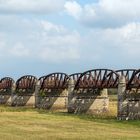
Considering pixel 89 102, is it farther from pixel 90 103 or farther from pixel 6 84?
pixel 6 84

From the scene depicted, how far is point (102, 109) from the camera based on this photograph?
270 feet

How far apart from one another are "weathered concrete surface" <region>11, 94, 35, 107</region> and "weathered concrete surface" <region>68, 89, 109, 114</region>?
85.9 ft

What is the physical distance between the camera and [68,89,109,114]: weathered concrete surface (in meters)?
82.6

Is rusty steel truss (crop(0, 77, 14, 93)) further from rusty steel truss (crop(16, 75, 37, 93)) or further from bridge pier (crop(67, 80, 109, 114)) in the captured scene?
bridge pier (crop(67, 80, 109, 114))

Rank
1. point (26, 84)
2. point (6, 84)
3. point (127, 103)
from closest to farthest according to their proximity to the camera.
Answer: point (127, 103) < point (26, 84) < point (6, 84)

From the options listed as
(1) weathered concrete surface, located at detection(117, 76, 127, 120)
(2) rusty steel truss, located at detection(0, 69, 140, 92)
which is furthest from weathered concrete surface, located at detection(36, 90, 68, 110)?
(1) weathered concrete surface, located at detection(117, 76, 127, 120)

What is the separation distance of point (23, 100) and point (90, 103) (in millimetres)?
32696

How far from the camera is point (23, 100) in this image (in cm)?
11256

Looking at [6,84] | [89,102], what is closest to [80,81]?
[89,102]

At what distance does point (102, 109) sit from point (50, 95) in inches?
834

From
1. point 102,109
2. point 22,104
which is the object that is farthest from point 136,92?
point 22,104

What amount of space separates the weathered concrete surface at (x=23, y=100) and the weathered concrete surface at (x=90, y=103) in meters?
26.2

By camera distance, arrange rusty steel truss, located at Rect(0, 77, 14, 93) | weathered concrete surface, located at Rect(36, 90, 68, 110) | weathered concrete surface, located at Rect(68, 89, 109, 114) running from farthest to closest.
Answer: rusty steel truss, located at Rect(0, 77, 14, 93) < weathered concrete surface, located at Rect(36, 90, 68, 110) < weathered concrete surface, located at Rect(68, 89, 109, 114)

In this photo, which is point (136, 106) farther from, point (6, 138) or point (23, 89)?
point (23, 89)
